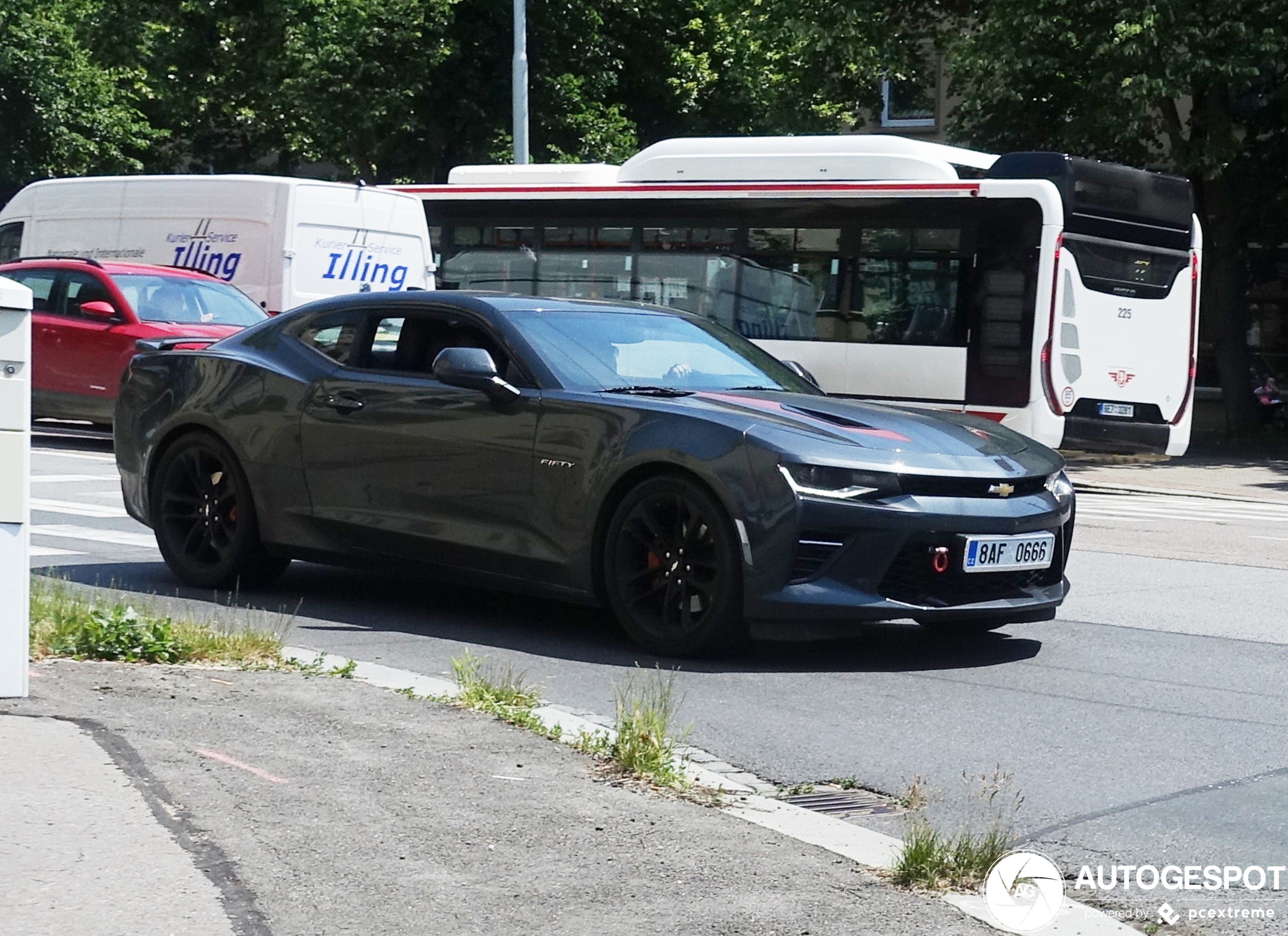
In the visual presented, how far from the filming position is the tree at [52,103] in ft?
133

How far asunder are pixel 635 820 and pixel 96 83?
39.2m

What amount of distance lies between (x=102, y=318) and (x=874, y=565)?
12.9 metres

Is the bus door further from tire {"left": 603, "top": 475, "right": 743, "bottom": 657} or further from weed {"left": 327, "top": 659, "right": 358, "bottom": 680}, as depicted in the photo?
weed {"left": 327, "top": 659, "right": 358, "bottom": 680}

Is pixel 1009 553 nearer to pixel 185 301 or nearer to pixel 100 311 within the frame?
pixel 185 301

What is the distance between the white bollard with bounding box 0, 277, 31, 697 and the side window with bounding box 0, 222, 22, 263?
17.6 m

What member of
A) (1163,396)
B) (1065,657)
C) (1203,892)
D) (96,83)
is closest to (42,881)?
(1203,892)

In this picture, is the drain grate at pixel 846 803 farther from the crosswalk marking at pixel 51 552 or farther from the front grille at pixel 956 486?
the crosswalk marking at pixel 51 552

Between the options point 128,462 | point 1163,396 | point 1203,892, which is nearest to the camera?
point 1203,892

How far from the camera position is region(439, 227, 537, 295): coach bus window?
902 inches

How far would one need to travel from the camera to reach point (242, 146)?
44281 millimetres

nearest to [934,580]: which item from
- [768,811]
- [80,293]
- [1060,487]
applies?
[1060,487]

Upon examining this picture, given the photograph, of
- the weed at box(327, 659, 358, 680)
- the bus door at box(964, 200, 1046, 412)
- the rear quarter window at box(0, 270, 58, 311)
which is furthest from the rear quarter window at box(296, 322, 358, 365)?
the bus door at box(964, 200, 1046, 412)

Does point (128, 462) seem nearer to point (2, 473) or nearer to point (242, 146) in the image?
point (2, 473)

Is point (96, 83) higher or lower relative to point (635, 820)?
higher
